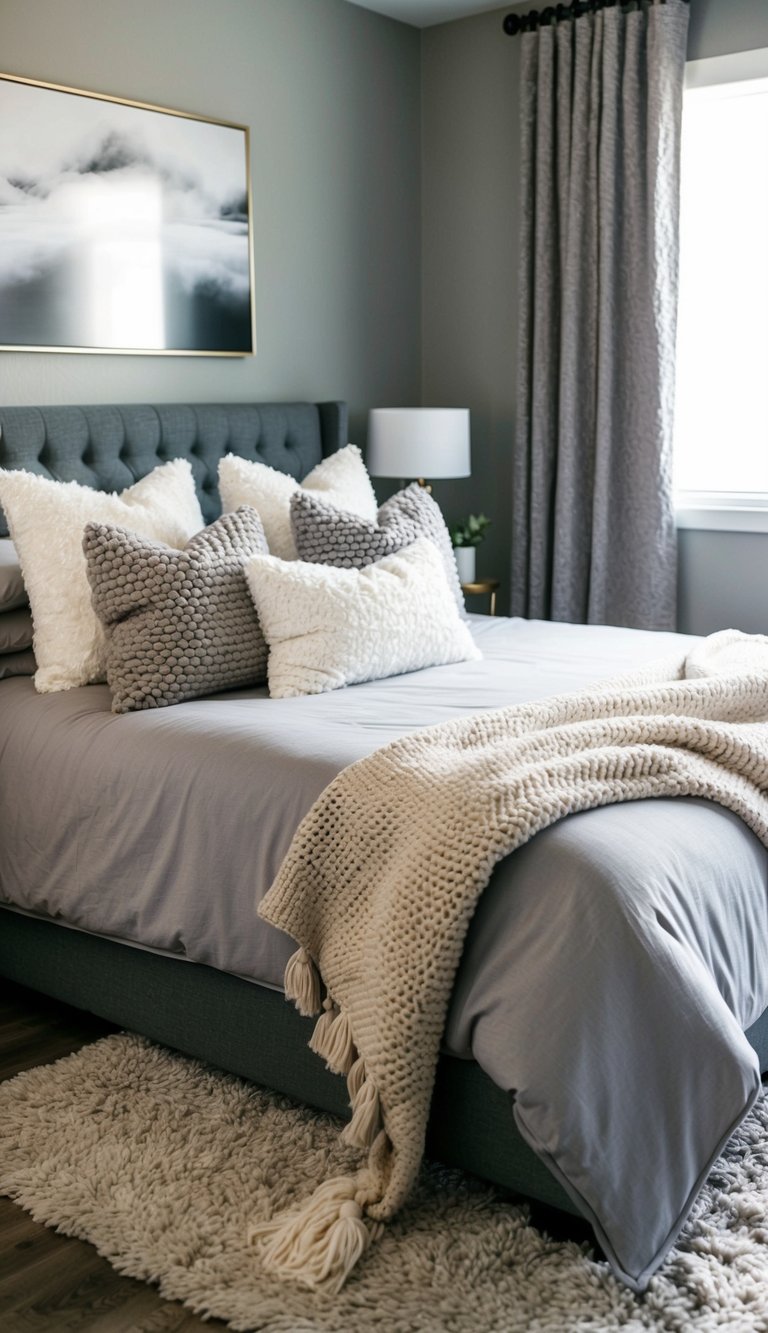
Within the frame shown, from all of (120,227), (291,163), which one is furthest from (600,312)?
(120,227)

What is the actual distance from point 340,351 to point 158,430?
1.15 metres

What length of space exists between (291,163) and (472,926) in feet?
10.5

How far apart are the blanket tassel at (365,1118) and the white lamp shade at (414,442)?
2680 millimetres

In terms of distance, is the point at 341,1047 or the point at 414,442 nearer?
the point at 341,1047

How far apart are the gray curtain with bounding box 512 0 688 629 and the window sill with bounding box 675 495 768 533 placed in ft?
0.29

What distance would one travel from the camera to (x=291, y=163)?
14.5 ft

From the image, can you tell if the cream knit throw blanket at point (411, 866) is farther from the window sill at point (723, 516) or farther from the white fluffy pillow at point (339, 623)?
the window sill at point (723, 516)

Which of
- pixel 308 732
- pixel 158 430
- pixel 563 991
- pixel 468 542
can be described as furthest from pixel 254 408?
pixel 563 991

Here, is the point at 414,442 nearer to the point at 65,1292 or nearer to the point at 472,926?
the point at 472,926

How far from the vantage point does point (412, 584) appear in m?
3.14

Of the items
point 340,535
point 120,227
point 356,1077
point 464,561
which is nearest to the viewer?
point 356,1077

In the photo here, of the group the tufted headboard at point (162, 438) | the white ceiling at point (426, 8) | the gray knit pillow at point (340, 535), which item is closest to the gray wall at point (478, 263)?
the white ceiling at point (426, 8)

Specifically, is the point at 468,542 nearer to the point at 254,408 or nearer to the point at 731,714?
the point at 254,408

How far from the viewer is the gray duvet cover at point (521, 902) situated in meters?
1.85
